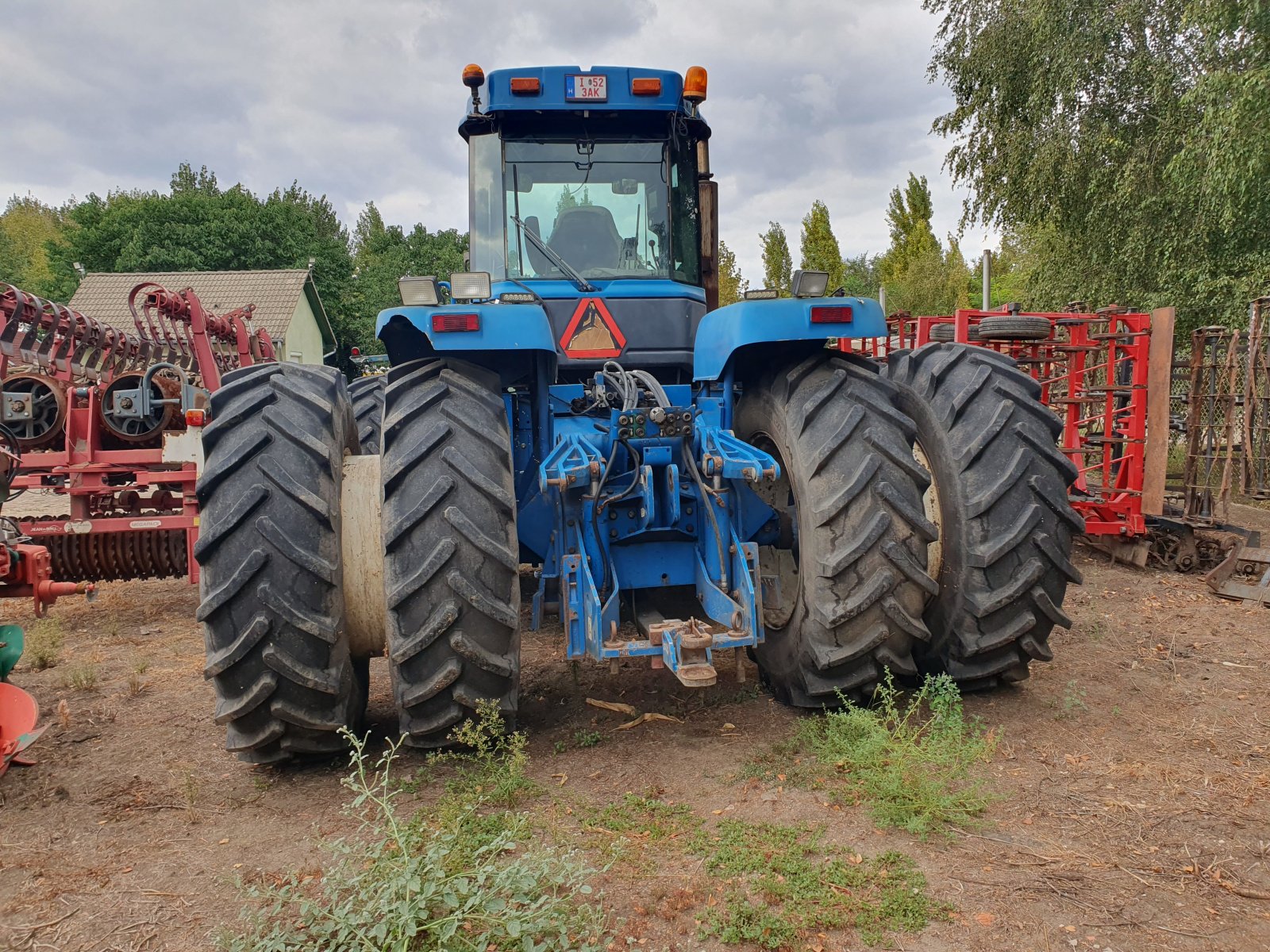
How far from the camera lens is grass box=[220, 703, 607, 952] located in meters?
2.26

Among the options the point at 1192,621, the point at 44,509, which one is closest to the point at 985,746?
the point at 1192,621

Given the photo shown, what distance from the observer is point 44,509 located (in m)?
13.8

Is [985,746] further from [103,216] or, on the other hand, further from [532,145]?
[103,216]

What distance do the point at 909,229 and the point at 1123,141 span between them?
28.0 m

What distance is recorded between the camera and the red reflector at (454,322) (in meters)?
3.55

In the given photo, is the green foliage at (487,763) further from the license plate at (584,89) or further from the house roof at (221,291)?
the house roof at (221,291)

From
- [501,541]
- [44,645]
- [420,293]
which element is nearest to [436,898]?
[501,541]

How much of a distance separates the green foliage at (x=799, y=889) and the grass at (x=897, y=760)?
29 centimetres

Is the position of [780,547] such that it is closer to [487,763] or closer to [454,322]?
[487,763]

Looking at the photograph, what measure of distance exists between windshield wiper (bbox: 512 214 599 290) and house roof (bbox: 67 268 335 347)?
2532cm

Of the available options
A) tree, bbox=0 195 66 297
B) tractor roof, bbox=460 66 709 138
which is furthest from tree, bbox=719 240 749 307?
tree, bbox=0 195 66 297

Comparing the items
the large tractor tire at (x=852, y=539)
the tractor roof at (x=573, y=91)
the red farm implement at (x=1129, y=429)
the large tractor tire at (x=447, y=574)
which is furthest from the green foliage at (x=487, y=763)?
the red farm implement at (x=1129, y=429)

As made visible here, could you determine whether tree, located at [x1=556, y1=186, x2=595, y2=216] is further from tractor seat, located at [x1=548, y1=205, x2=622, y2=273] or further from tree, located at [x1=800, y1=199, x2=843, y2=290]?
tree, located at [x1=800, y1=199, x2=843, y2=290]

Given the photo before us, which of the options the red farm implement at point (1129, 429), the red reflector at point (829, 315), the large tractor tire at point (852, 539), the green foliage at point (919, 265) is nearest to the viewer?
the large tractor tire at point (852, 539)
